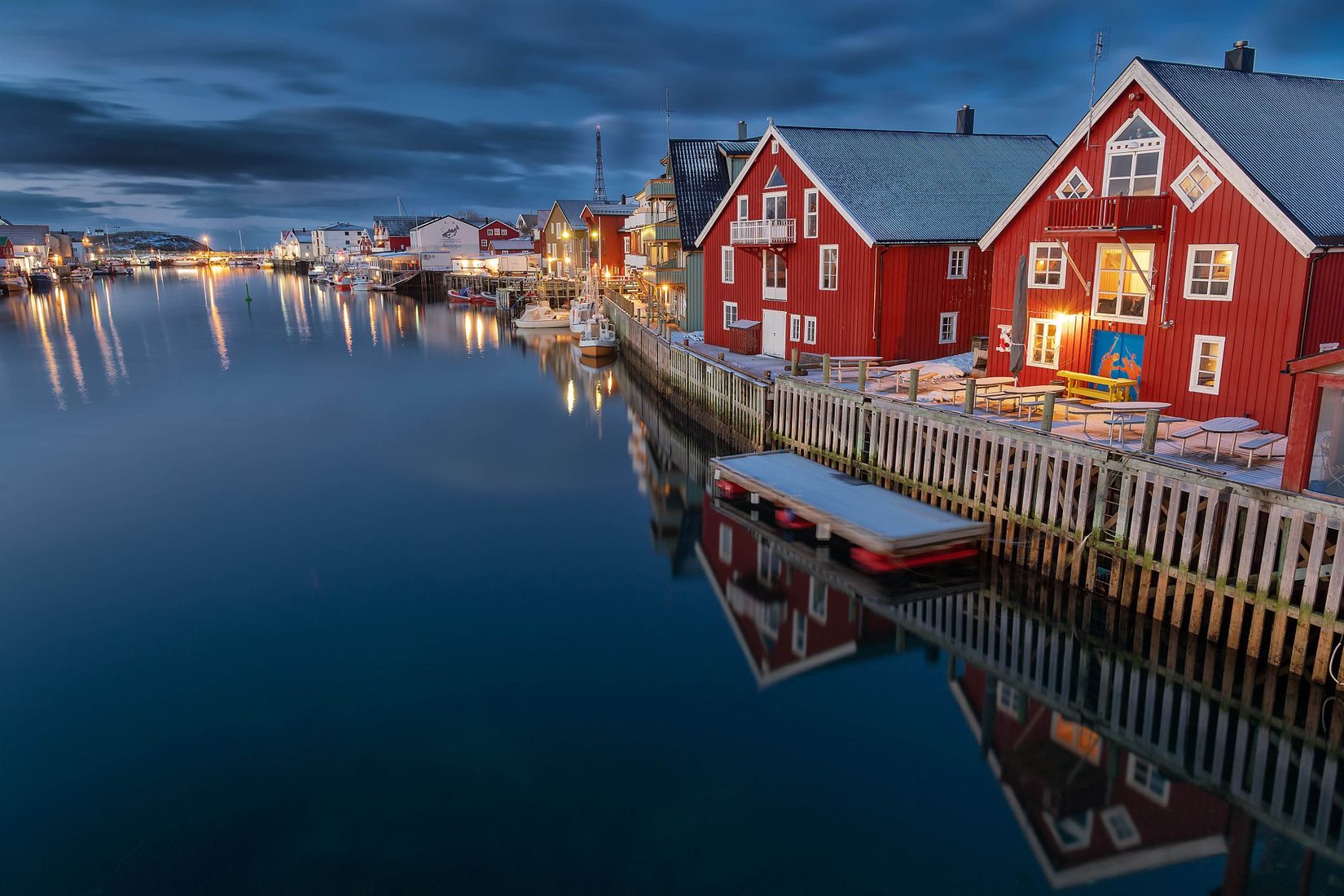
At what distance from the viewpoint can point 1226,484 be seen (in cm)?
1467

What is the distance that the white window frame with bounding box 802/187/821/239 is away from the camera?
107 feet

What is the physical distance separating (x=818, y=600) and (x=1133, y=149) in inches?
579

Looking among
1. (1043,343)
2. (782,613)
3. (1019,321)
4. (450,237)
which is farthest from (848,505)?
(450,237)

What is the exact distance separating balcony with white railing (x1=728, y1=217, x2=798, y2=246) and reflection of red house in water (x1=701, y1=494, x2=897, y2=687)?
15.8 metres

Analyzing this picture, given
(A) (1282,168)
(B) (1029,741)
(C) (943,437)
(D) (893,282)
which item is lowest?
(B) (1029,741)

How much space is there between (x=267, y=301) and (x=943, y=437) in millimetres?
115341

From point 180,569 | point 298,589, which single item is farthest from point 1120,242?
point 180,569

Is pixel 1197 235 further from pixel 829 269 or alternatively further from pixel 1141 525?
pixel 829 269

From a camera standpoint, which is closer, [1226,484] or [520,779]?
[520,779]

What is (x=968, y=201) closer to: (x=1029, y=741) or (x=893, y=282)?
(x=893, y=282)

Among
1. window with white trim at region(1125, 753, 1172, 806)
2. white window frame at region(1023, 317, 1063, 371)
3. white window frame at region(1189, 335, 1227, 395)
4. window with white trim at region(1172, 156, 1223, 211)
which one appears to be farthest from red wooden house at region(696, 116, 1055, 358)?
window with white trim at region(1125, 753, 1172, 806)

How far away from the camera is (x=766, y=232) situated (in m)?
34.8

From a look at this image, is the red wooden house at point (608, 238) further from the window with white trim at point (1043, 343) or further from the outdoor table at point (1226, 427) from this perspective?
the outdoor table at point (1226, 427)

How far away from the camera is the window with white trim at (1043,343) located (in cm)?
2483
